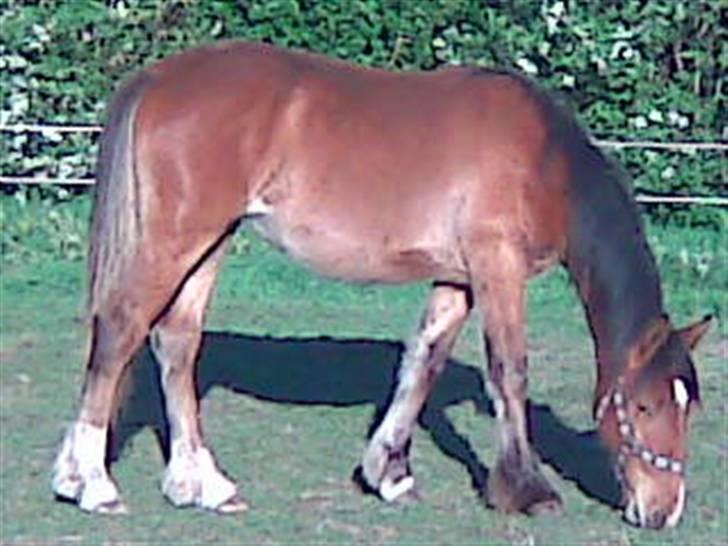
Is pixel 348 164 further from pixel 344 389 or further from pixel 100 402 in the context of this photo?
pixel 344 389

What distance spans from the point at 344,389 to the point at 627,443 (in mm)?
2494

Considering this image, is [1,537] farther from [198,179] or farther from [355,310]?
[355,310]

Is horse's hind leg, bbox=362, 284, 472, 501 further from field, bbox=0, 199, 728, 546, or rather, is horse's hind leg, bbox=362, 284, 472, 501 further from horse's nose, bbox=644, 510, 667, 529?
horse's nose, bbox=644, 510, 667, 529

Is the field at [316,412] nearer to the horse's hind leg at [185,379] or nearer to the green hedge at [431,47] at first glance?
the horse's hind leg at [185,379]

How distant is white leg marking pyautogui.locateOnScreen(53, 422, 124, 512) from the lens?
735cm

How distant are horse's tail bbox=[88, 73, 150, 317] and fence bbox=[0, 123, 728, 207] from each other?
558cm

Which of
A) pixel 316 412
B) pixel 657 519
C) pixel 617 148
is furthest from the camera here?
pixel 617 148

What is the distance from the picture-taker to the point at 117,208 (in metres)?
7.45

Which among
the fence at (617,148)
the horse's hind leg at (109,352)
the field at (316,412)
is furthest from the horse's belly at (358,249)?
the fence at (617,148)

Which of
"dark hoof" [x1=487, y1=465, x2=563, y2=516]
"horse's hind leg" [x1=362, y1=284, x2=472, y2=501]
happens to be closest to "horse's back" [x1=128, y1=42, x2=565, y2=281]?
"horse's hind leg" [x1=362, y1=284, x2=472, y2=501]

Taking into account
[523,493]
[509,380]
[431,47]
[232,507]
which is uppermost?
[509,380]

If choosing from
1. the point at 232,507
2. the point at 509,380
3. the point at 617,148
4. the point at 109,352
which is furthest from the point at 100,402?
the point at 617,148

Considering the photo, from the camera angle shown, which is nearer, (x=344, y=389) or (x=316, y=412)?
(x=316, y=412)

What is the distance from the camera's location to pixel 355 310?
11.4 meters
